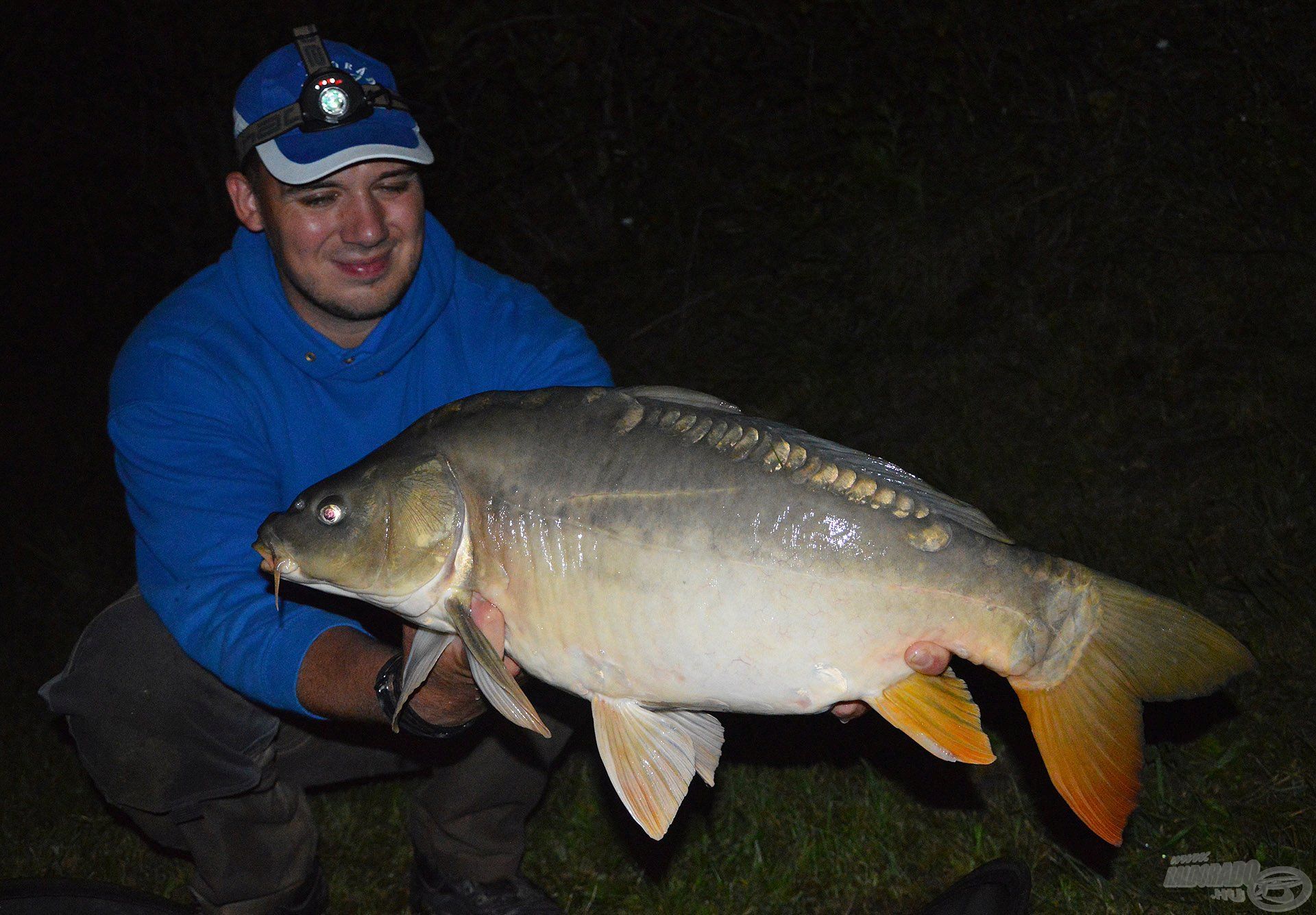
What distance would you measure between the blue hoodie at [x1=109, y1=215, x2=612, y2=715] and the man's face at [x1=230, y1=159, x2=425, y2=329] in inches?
2.7

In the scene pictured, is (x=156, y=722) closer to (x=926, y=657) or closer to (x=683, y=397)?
(x=683, y=397)

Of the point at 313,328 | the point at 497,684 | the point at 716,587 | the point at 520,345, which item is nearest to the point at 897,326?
the point at 520,345

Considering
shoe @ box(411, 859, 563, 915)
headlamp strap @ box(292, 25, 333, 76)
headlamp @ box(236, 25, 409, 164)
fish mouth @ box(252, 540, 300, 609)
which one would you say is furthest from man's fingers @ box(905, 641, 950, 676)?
headlamp strap @ box(292, 25, 333, 76)

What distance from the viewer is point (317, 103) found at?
90.7 inches

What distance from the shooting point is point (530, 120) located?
533 centimetres

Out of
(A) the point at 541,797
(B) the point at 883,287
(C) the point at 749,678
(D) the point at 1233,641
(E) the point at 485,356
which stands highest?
(E) the point at 485,356

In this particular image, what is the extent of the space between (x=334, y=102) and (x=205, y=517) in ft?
2.78

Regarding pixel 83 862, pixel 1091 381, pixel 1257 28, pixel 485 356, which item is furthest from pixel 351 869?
pixel 1257 28

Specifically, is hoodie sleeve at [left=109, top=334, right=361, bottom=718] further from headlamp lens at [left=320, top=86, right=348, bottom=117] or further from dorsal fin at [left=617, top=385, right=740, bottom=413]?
dorsal fin at [left=617, top=385, right=740, bottom=413]

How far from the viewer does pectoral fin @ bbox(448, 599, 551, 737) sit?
1.71 m

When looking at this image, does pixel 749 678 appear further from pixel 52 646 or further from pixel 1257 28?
pixel 1257 28

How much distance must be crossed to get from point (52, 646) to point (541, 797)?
83.0 inches

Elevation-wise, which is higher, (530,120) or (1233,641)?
(530,120)

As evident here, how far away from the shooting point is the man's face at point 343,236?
2.37 m
